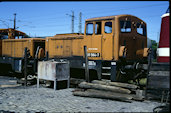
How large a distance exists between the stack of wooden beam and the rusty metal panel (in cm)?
143

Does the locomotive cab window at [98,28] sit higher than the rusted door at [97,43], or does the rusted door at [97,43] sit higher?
the locomotive cab window at [98,28]

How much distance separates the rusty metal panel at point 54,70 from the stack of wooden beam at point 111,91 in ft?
4.68

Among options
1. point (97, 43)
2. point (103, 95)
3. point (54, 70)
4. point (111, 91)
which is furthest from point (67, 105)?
point (97, 43)

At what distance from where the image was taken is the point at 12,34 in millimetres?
13133

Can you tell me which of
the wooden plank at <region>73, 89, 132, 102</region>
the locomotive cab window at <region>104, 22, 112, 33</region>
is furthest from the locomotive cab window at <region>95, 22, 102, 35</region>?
the wooden plank at <region>73, 89, 132, 102</region>

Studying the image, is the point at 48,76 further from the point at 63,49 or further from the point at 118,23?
the point at 118,23

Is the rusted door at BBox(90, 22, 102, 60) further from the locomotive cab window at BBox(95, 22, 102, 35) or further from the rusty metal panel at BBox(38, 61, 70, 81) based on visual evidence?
the rusty metal panel at BBox(38, 61, 70, 81)

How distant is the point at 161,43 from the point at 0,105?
17.8 feet

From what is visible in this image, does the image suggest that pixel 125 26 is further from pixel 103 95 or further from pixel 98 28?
pixel 103 95

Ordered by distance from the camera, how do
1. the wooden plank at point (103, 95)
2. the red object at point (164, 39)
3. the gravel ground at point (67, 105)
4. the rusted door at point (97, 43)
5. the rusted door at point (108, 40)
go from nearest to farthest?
the gravel ground at point (67, 105) < the red object at point (164, 39) < the wooden plank at point (103, 95) < the rusted door at point (108, 40) < the rusted door at point (97, 43)

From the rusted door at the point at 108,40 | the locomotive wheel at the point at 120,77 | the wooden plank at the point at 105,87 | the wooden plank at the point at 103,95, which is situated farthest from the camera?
the rusted door at the point at 108,40

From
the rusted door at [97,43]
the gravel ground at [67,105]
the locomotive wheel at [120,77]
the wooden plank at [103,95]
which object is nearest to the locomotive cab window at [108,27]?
the rusted door at [97,43]

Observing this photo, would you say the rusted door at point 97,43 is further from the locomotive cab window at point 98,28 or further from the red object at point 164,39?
the red object at point 164,39

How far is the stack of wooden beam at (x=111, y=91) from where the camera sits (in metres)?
6.23
